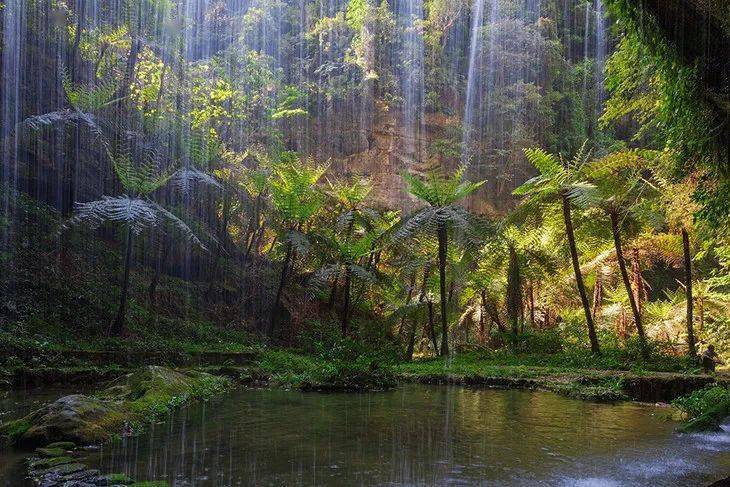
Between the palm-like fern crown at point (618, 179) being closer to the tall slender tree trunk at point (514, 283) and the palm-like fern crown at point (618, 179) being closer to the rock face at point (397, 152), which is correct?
the tall slender tree trunk at point (514, 283)

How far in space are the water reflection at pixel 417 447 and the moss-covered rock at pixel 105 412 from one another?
276mm

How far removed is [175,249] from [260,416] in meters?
11.1

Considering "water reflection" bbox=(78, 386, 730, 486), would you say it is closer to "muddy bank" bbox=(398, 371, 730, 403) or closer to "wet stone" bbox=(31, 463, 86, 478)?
"wet stone" bbox=(31, 463, 86, 478)

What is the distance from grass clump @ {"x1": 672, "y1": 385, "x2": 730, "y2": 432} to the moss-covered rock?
18.6ft

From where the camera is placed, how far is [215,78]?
18.0 meters

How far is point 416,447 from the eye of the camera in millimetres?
4602

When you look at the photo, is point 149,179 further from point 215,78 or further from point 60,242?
point 215,78

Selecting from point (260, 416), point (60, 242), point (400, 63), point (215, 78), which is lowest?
point (260, 416)

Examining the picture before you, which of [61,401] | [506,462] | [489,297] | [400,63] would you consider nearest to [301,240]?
[489,297]

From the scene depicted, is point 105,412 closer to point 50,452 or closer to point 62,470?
point 50,452

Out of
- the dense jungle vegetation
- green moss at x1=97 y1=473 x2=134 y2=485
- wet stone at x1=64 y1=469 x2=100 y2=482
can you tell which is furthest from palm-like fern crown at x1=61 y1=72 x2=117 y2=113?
green moss at x1=97 y1=473 x2=134 y2=485

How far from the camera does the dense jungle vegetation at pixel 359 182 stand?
1036 centimetres

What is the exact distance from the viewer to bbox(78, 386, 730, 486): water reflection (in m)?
3.65

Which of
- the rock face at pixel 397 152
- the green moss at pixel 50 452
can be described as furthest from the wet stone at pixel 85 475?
the rock face at pixel 397 152
